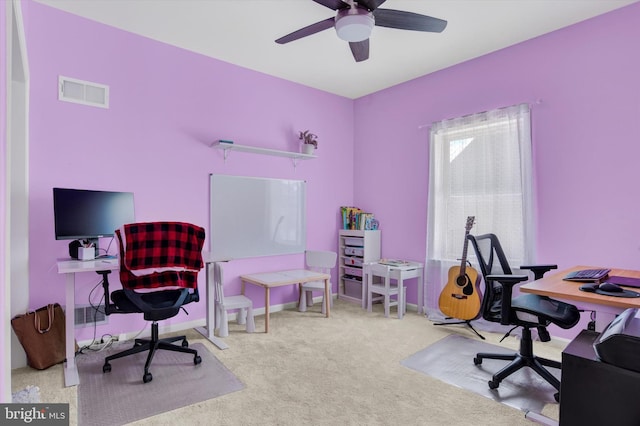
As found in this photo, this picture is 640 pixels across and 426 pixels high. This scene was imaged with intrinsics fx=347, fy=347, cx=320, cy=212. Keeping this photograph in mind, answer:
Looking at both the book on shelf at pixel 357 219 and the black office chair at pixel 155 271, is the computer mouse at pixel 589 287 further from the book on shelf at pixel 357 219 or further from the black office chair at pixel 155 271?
the book on shelf at pixel 357 219

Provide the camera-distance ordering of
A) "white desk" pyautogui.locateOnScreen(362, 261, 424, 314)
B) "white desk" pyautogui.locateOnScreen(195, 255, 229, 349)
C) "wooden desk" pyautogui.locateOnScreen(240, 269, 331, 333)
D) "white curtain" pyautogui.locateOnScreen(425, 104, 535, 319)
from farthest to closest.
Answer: "white desk" pyautogui.locateOnScreen(362, 261, 424, 314) → "wooden desk" pyautogui.locateOnScreen(240, 269, 331, 333) → "white curtain" pyautogui.locateOnScreen(425, 104, 535, 319) → "white desk" pyautogui.locateOnScreen(195, 255, 229, 349)

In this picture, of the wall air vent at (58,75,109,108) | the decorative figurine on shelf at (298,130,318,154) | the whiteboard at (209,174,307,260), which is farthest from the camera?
the decorative figurine on shelf at (298,130,318,154)

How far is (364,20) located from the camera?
6.95 ft

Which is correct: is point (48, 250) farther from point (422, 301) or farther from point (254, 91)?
point (422, 301)

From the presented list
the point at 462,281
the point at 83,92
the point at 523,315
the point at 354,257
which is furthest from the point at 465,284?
the point at 83,92

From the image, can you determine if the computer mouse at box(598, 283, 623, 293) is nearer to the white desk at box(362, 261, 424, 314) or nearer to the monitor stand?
the white desk at box(362, 261, 424, 314)

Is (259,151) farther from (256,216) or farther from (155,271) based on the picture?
(155,271)

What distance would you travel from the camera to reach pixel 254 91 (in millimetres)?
3852

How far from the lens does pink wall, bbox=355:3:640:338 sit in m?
2.60

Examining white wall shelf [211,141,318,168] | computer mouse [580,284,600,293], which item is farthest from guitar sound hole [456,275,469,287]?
white wall shelf [211,141,318,168]

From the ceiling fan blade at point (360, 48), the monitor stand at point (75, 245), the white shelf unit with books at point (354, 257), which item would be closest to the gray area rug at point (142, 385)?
the monitor stand at point (75, 245)

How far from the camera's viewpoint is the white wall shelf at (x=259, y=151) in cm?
345

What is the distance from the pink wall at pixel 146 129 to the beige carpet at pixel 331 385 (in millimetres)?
835

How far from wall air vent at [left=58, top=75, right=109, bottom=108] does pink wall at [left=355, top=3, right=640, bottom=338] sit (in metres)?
3.23
